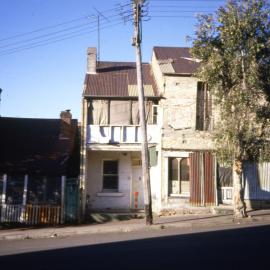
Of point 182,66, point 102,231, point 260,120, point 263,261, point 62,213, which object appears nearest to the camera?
point 263,261

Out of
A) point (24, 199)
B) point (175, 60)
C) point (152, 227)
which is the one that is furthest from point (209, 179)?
point (24, 199)

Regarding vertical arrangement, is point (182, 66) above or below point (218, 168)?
→ above

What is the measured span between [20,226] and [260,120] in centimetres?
1161

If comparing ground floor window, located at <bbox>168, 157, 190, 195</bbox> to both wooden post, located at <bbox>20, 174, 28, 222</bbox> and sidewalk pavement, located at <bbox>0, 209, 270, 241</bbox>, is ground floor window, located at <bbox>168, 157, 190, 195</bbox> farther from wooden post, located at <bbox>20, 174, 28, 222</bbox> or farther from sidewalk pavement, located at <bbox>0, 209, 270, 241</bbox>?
wooden post, located at <bbox>20, 174, 28, 222</bbox>

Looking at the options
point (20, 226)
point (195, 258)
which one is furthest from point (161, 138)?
point (195, 258)

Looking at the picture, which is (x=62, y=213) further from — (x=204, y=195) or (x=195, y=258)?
(x=195, y=258)

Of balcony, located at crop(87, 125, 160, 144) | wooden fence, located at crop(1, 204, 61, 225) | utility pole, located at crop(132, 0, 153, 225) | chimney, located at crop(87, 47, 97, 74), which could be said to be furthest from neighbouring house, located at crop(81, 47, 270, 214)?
utility pole, located at crop(132, 0, 153, 225)

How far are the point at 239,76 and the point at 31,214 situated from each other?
36.7 ft

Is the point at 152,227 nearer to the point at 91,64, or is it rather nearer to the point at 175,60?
the point at 175,60

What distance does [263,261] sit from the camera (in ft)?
23.9

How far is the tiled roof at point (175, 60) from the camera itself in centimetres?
1800

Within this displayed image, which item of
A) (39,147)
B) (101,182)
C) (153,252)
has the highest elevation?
(39,147)

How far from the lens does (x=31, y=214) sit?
15.6 m

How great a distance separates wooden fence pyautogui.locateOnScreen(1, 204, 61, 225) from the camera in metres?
15.6
